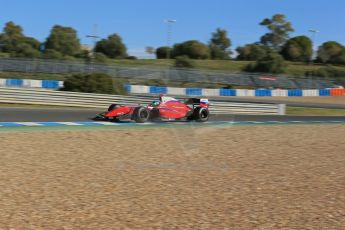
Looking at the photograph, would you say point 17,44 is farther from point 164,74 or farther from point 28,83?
point 28,83

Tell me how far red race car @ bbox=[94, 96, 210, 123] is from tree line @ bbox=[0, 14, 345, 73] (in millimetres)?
55878

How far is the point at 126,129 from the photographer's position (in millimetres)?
13656

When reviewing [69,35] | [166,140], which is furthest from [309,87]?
[69,35]

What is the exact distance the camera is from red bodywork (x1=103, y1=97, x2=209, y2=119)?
14.8m

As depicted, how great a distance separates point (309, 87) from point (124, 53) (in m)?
60.6

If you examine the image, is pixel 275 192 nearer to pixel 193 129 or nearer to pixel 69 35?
pixel 193 129

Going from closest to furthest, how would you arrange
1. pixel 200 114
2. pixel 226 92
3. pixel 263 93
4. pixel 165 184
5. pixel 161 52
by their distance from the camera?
pixel 165 184, pixel 200 114, pixel 226 92, pixel 263 93, pixel 161 52

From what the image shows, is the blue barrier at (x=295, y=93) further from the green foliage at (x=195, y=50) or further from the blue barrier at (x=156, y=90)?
the green foliage at (x=195, y=50)

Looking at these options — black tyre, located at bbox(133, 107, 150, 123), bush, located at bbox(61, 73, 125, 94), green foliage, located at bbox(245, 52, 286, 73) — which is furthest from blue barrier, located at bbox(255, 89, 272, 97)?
black tyre, located at bbox(133, 107, 150, 123)

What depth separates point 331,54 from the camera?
99.4 meters

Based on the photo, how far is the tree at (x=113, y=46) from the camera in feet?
338

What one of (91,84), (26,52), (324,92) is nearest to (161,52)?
(26,52)

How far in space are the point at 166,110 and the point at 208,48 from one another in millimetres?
94963

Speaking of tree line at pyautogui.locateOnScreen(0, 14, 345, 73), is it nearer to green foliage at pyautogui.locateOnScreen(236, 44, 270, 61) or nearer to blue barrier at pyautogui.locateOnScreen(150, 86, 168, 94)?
green foliage at pyautogui.locateOnScreen(236, 44, 270, 61)
